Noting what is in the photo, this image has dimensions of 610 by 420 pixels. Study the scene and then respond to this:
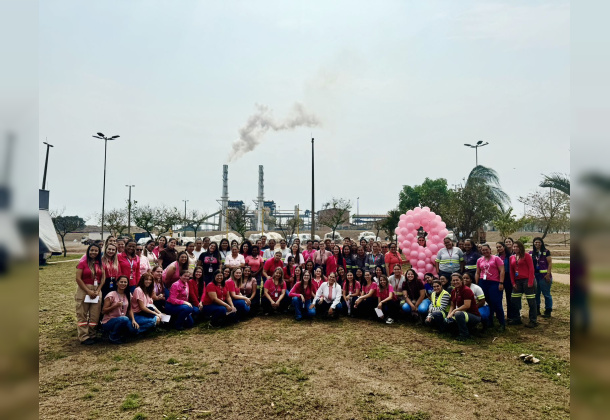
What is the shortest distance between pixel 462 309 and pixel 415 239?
173 inches

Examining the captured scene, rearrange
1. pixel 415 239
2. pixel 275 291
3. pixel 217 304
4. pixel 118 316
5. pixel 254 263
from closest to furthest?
pixel 118 316 < pixel 217 304 < pixel 275 291 < pixel 254 263 < pixel 415 239

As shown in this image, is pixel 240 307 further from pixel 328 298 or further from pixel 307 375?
pixel 307 375

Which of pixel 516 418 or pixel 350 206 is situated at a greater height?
pixel 350 206

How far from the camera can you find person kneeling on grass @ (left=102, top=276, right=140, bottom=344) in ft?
21.6

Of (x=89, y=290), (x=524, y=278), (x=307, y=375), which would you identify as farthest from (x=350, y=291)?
(x=89, y=290)

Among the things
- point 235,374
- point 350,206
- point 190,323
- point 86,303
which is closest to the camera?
point 235,374

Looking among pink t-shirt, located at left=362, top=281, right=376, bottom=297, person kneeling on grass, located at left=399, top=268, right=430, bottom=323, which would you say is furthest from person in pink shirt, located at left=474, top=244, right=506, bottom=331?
pink t-shirt, located at left=362, top=281, right=376, bottom=297

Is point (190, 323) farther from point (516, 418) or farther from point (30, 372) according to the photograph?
point (30, 372)

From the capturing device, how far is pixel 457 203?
70.1 ft

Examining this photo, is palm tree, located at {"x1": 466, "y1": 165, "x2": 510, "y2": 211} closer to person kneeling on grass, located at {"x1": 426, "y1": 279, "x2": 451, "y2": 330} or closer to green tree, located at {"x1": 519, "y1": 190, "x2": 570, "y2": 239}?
green tree, located at {"x1": 519, "y1": 190, "x2": 570, "y2": 239}

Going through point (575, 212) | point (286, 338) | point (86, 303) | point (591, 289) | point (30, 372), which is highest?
point (575, 212)

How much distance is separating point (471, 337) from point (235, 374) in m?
4.17

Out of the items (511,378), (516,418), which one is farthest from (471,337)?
(516,418)

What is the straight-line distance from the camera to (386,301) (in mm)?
8094
